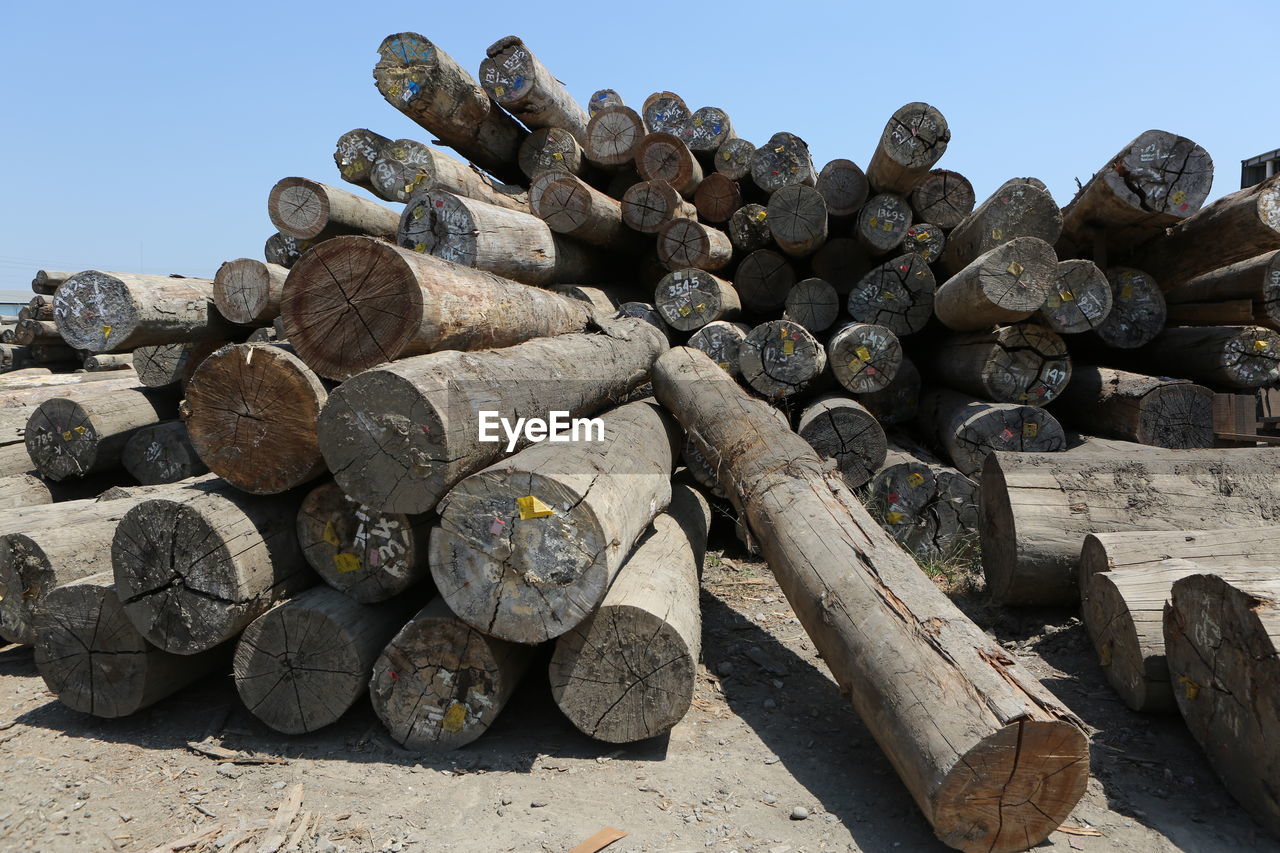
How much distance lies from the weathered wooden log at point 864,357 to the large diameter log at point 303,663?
165 inches

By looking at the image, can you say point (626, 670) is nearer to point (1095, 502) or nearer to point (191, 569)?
point (191, 569)

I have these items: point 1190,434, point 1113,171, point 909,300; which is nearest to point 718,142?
point 909,300

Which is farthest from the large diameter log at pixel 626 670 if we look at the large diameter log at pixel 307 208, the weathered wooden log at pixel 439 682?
the large diameter log at pixel 307 208

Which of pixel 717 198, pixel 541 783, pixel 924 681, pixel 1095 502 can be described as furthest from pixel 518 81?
pixel 924 681

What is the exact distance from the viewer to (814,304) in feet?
23.4

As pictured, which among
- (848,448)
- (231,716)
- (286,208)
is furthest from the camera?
(286,208)

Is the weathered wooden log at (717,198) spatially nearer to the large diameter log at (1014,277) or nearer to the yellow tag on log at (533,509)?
the large diameter log at (1014,277)

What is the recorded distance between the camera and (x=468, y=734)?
3.49 meters

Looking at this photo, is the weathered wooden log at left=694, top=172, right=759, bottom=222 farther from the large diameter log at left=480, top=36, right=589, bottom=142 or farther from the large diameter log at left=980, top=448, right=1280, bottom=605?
the large diameter log at left=980, top=448, right=1280, bottom=605

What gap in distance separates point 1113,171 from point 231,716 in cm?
711

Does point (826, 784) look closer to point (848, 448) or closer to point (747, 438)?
point (747, 438)

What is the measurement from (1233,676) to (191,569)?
14.1ft

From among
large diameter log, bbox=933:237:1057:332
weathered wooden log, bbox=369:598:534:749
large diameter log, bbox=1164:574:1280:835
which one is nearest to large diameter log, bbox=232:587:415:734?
weathered wooden log, bbox=369:598:534:749

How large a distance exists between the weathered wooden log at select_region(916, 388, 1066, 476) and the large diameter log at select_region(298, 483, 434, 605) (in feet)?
13.3
